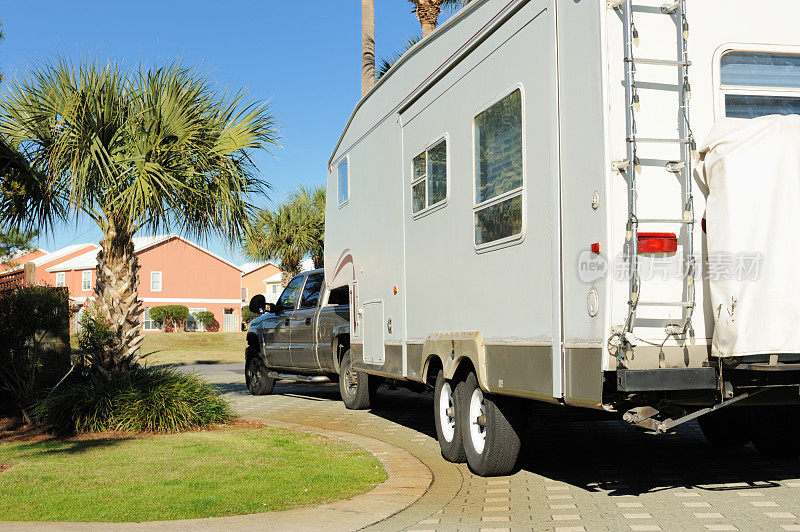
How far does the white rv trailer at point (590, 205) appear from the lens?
533 centimetres

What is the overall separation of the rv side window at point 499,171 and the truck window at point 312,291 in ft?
22.6

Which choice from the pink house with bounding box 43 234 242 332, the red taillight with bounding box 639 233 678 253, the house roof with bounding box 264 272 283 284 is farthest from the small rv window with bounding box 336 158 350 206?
the house roof with bounding box 264 272 283 284

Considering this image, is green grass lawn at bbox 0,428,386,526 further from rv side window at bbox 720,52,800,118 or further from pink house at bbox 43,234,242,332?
pink house at bbox 43,234,242,332

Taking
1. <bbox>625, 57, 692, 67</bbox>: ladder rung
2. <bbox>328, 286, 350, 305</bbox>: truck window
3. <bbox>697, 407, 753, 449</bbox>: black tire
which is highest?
<bbox>625, 57, 692, 67</bbox>: ladder rung

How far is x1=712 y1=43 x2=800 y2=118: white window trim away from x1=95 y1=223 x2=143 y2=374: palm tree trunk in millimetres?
7766

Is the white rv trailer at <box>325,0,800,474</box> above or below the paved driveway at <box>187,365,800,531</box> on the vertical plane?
above

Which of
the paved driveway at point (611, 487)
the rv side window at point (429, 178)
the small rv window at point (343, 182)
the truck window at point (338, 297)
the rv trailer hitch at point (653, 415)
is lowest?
the paved driveway at point (611, 487)

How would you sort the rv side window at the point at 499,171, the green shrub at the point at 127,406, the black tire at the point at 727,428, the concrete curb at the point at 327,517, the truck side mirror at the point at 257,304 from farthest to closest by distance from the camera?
the truck side mirror at the point at 257,304, the green shrub at the point at 127,406, the black tire at the point at 727,428, the rv side window at the point at 499,171, the concrete curb at the point at 327,517

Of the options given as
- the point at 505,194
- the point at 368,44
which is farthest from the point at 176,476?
the point at 368,44

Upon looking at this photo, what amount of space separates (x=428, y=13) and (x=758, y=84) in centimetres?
1442

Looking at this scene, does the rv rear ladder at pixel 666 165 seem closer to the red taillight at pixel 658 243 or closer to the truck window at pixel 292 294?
the red taillight at pixel 658 243

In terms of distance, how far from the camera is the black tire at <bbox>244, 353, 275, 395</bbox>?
15602mm

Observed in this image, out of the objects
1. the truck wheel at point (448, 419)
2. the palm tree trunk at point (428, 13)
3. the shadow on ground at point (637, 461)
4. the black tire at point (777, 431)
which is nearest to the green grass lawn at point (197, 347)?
the palm tree trunk at point (428, 13)

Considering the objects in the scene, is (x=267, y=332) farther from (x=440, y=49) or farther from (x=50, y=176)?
(x=440, y=49)
